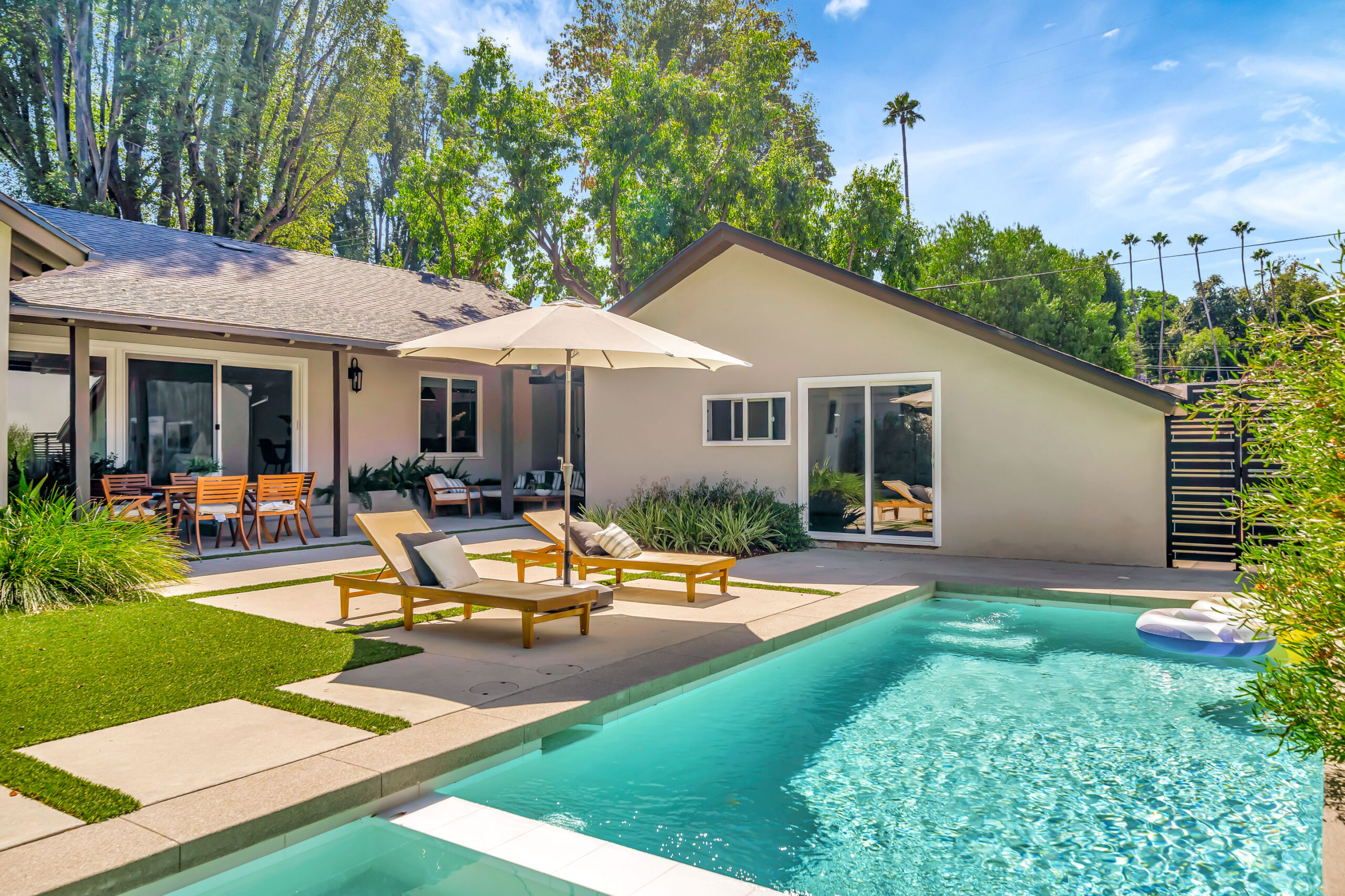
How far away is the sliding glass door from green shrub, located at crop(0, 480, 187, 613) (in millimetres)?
8443

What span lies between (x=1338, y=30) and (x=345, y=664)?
21.3m

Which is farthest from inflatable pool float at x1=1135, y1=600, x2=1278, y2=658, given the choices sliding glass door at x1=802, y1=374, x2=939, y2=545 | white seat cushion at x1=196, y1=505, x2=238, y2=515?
white seat cushion at x1=196, y1=505, x2=238, y2=515

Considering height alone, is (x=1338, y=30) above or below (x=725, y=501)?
above

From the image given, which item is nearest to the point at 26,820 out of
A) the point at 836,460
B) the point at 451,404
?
the point at 836,460

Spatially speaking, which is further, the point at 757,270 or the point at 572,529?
the point at 757,270

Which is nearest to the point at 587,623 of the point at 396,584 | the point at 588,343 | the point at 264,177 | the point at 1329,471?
the point at 396,584

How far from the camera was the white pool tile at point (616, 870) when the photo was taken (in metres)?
3.16

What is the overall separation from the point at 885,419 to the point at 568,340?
6748 millimetres

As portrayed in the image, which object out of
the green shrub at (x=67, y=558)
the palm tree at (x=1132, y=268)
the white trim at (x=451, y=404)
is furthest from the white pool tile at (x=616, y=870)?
the palm tree at (x=1132, y=268)

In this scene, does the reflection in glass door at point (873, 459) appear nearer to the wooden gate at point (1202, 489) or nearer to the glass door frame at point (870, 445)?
the glass door frame at point (870, 445)

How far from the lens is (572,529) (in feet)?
29.0

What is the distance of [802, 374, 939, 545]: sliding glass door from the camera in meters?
11.9

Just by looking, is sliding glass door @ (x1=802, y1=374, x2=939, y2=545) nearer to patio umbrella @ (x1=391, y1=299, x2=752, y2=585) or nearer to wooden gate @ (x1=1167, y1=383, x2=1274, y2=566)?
wooden gate @ (x1=1167, y1=383, x2=1274, y2=566)

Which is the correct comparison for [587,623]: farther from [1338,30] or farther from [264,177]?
[264,177]
